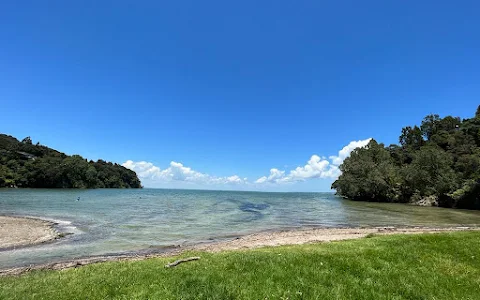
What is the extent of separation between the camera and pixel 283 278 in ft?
30.9

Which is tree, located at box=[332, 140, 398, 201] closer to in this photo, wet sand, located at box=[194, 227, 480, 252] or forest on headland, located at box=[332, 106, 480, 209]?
forest on headland, located at box=[332, 106, 480, 209]

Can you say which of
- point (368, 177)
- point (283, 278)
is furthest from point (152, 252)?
point (368, 177)

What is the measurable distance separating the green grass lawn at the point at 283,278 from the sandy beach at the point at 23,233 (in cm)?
1246

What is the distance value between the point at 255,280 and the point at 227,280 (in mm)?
861

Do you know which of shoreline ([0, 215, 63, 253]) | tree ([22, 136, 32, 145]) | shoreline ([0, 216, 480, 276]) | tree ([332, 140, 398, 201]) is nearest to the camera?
shoreline ([0, 216, 480, 276])

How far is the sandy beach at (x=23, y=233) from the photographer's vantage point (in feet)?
67.7

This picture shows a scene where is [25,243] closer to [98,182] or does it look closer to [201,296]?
[201,296]

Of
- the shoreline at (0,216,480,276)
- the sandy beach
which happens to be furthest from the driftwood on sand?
the sandy beach

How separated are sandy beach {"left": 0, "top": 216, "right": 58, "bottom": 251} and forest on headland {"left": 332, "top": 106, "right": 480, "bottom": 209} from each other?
69.6 metres

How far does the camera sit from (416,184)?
264ft

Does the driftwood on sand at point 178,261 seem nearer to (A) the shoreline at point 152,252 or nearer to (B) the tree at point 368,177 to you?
(A) the shoreline at point 152,252

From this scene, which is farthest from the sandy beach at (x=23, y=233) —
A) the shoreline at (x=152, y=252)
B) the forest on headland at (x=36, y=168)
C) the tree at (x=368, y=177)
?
the forest on headland at (x=36, y=168)

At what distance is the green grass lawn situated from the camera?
845 cm

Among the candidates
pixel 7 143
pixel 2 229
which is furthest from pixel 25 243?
pixel 7 143
